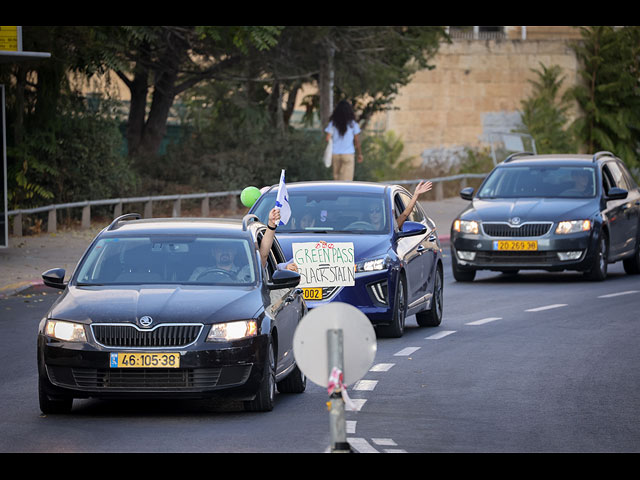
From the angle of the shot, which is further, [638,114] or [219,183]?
[638,114]

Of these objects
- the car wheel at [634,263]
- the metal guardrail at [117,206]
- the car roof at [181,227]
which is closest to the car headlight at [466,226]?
the car wheel at [634,263]

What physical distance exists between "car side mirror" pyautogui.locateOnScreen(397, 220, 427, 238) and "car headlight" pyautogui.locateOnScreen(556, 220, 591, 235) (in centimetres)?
621

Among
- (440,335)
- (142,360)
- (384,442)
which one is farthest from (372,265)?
(384,442)

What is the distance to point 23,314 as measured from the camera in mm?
18188

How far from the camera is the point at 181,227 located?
1205cm

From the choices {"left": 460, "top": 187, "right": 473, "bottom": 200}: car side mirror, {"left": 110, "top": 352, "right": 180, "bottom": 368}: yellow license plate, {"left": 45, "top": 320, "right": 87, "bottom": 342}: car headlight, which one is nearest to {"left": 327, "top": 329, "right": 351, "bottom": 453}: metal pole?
{"left": 110, "top": 352, "right": 180, "bottom": 368}: yellow license plate

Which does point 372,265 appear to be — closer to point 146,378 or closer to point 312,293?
point 312,293

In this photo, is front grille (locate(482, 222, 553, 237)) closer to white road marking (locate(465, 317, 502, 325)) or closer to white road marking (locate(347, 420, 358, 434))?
white road marking (locate(465, 317, 502, 325))

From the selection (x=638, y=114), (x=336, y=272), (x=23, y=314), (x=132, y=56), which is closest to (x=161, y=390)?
(x=336, y=272)

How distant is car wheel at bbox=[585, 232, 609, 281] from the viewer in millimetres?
22641

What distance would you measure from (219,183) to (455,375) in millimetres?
22185
